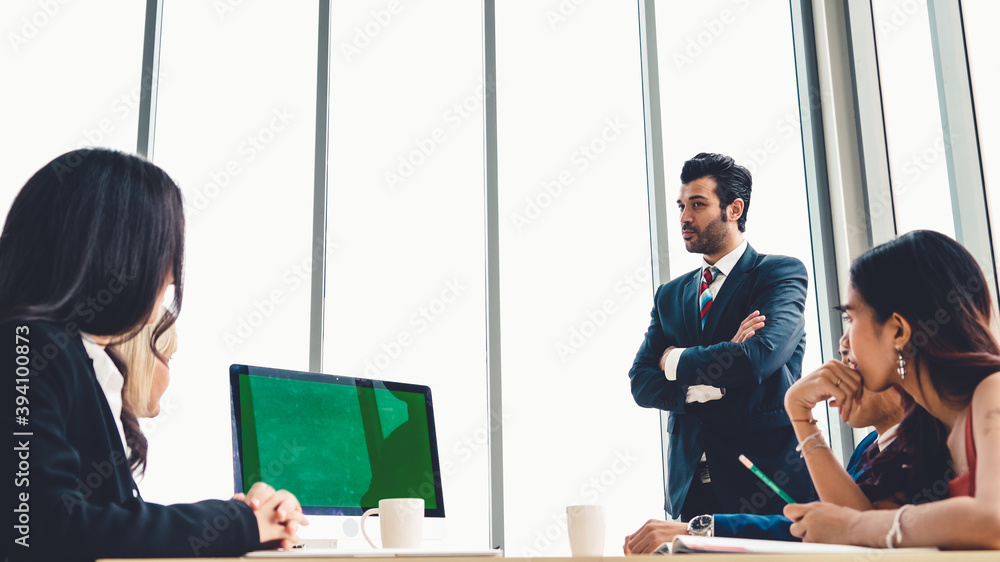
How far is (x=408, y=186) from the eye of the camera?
141 inches

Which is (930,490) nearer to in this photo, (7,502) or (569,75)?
(7,502)

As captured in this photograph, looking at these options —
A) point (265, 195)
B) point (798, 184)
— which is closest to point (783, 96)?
point (798, 184)

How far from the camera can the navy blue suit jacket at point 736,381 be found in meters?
2.29

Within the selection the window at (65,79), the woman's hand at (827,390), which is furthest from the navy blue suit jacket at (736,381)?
the window at (65,79)

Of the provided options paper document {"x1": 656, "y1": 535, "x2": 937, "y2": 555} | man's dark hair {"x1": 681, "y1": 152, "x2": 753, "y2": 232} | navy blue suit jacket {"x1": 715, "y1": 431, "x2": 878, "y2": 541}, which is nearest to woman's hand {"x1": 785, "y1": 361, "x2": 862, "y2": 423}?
navy blue suit jacket {"x1": 715, "y1": 431, "x2": 878, "y2": 541}

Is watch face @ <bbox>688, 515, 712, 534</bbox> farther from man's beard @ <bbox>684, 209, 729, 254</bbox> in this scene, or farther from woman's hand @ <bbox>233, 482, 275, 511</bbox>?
man's beard @ <bbox>684, 209, 729, 254</bbox>

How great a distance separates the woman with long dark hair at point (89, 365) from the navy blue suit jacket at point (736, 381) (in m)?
1.55

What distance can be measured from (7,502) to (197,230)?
8.75ft

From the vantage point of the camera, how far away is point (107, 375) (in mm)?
1103

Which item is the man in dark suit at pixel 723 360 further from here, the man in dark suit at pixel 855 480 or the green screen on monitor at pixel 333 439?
the green screen on monitor at pixel 333 439

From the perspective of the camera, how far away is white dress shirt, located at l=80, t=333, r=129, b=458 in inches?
42.9
